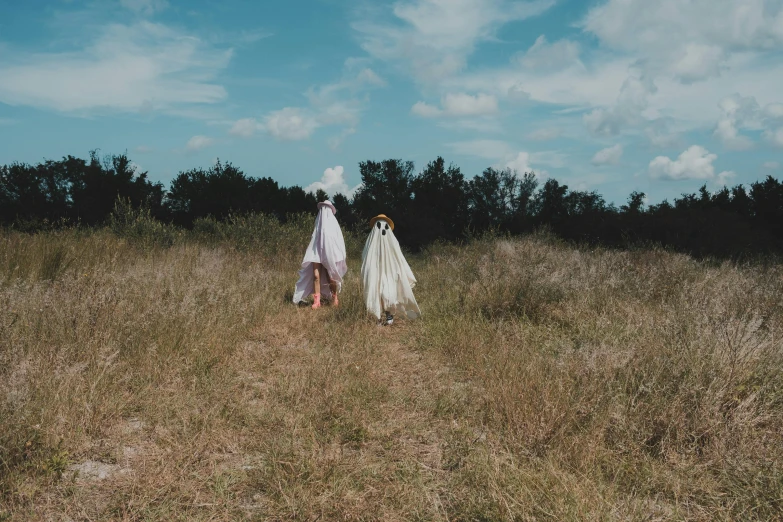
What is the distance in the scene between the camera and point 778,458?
301 cm

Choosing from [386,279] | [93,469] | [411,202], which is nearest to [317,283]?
[386,279]

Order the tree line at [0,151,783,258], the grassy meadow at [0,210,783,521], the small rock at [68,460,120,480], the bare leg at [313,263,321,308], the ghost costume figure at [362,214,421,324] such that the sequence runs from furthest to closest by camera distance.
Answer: the tree line at [0,151,783,258]
the bare leg at [313,263,321,308]
the ghost costume figure at [362,214,421,324]
the small rock at [68,460,120,480]
the grassy meadow at [0,210,783,521]

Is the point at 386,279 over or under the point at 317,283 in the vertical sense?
over

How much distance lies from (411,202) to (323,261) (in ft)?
50.9

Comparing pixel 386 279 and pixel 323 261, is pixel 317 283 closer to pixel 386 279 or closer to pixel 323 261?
pixel 323 261

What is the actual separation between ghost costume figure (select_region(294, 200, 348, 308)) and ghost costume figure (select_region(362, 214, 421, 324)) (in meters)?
0.95

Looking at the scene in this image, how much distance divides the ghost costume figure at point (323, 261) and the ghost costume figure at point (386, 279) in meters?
0.95

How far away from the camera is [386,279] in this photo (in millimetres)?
6992

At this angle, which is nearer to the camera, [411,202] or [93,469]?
[93,469]

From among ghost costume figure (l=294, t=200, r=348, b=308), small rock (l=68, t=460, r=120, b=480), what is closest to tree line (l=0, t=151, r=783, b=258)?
ghost costume figure (l=294, t=200, r=348, b=308)

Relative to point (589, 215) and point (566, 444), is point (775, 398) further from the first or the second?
point (589, 215)

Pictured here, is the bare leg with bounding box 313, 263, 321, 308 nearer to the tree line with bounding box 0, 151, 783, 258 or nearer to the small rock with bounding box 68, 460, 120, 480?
the small rock with bounding box 68, 460, 120, 480

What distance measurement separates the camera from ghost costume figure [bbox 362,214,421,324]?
695 cm

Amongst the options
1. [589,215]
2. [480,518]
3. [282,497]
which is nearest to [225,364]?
[282,497]
